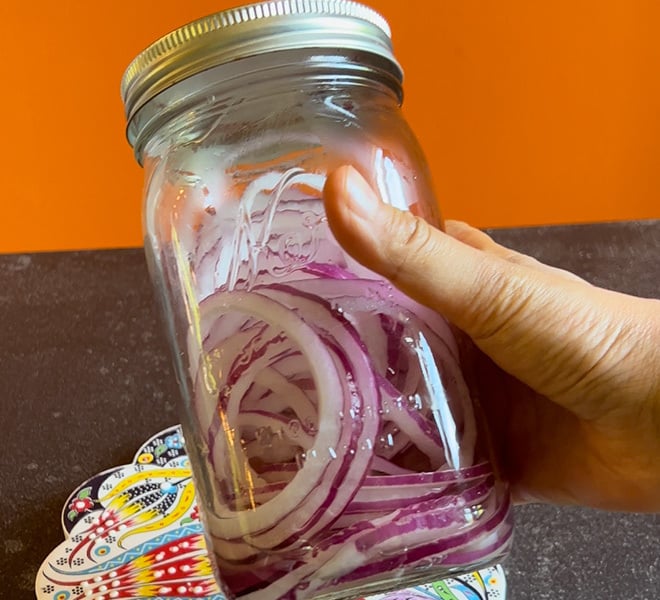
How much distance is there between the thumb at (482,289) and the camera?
0.41 metres

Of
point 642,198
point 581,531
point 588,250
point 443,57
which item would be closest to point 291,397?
point 581,531

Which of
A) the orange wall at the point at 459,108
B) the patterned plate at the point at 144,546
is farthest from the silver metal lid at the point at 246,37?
the orange wall at the point at 459,108

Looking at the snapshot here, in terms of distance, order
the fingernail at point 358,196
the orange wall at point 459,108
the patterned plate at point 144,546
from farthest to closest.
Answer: the orange wall at point 459,108 < the patterned plate at point 144,546 < the fingernail at point 358,196

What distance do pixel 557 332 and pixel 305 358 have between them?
147 mm

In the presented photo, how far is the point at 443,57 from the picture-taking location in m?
1.42

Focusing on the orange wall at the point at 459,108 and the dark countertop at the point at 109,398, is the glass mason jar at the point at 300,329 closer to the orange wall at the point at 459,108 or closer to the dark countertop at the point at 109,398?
the dark countertop at the point at 109,398

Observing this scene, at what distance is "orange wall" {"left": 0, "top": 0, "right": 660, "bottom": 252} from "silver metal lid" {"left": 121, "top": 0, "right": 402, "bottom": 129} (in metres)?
0.94

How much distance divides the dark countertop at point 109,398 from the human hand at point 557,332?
10cm

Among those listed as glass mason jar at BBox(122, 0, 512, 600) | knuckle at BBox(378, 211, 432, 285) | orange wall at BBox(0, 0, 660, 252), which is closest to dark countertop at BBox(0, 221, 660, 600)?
glass mason jar at BBox(122, 0, 512, 600)

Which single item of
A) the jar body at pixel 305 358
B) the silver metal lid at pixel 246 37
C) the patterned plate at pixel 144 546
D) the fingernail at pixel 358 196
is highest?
the silver metal lid at pixel 246 37

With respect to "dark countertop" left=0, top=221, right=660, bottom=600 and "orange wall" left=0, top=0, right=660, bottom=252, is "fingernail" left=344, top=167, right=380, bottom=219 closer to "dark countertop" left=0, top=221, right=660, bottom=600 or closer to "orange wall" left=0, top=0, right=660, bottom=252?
"dark countertop" left=0, top=221, right=660, bottom=600

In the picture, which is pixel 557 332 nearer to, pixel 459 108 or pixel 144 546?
pixel 144 546

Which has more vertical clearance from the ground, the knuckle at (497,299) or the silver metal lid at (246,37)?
the silver metal lid at (246,37)

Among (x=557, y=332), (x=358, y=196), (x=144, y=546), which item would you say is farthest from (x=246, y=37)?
(x=144, y=546)
